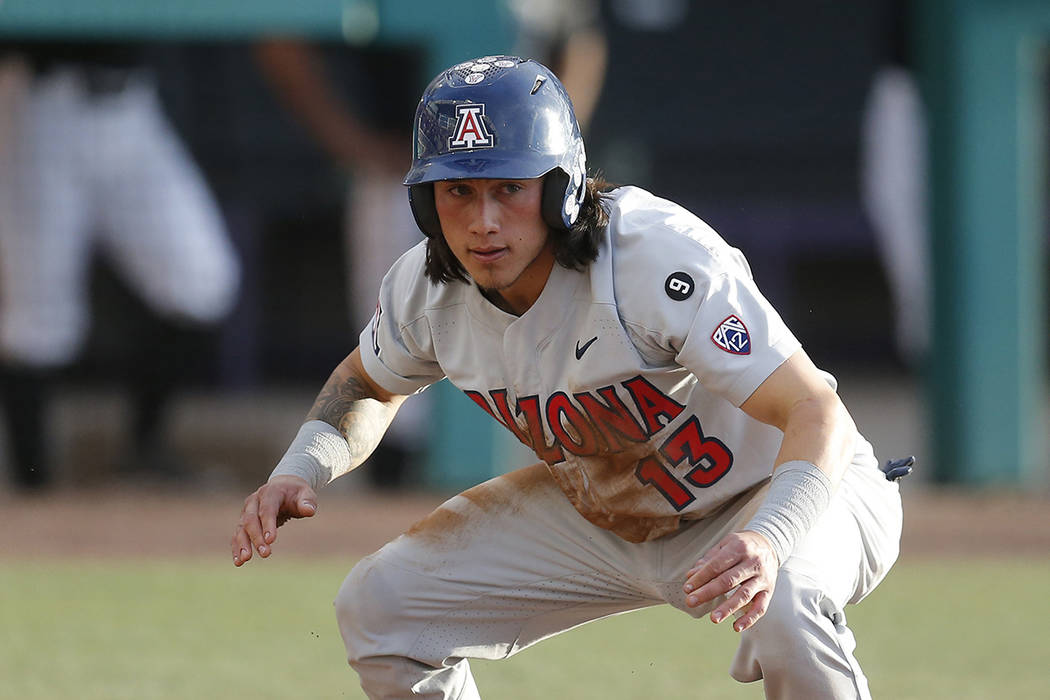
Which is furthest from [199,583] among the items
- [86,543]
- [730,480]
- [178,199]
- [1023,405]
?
[1023,405]

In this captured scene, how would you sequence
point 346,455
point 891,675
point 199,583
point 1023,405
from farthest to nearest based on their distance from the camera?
1. point 1023,405
2. point 199,583
3. point 891,675
4. point 346,455

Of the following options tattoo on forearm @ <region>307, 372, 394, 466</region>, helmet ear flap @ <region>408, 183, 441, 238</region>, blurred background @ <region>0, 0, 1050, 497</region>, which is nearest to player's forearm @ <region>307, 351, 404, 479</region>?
tattoo on forearm @ <region>307, 372, 394, 466</region>

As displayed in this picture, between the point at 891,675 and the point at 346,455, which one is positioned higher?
the point at 346,455

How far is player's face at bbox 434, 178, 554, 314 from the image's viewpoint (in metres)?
3.61

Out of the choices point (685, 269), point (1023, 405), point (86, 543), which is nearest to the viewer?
point (685, 269)

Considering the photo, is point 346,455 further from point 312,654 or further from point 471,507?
point 312,654

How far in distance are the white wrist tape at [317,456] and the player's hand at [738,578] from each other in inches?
45.7

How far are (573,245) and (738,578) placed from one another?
3.22 ft

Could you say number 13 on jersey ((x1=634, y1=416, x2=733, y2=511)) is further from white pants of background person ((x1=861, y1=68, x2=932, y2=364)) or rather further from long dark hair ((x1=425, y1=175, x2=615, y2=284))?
white pants of background person ((x1=861, y1=68, x2=932, y2=364))

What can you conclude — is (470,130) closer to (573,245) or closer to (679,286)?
(573,245)

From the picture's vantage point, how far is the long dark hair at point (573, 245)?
12.1 ft

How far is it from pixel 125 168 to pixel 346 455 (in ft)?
19.6

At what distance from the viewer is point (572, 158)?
3.69 m

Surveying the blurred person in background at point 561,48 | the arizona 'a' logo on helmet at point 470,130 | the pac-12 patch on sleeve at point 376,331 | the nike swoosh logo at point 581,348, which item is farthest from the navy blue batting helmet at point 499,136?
the blurred person in background at point 561,48
